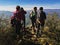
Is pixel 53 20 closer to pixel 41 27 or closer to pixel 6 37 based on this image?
pixel 41 27

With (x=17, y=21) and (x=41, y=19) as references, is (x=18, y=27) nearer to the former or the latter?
(x=17, y=21)

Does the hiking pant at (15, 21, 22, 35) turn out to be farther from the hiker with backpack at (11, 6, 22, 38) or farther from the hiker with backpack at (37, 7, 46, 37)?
the hiker with backpack at (37, 7, 46, 37)

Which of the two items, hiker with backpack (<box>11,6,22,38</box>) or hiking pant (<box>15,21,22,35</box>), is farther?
hiking pant (<box>15,21,22,35</box>)

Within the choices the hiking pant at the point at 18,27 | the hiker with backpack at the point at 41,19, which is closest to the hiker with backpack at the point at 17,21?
the hiking pant at the point at 18,27

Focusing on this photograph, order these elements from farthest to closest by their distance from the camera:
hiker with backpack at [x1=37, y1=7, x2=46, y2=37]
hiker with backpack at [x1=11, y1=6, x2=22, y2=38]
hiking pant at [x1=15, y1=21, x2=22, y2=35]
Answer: hiker with backpack at [x1=37, y1=7, x2=46, y2=37], hiking pant at [x1=15, y1=21, x2=22, y2=35], hiker with backpack at [x1=11, y1=6, x2=22, y2=38]

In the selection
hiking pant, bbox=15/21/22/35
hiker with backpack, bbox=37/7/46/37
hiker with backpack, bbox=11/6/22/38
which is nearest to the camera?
hiker with backpack, bbox=11/6/22/38

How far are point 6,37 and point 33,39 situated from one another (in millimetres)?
2614

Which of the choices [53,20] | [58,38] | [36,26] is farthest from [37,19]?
[53,20]

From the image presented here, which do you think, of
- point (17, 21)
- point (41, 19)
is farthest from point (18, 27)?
point (41, 19)

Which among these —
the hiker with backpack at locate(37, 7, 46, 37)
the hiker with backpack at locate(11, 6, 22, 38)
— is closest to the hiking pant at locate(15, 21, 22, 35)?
the hiker with backpack at locate(11, 6, 22, 38)

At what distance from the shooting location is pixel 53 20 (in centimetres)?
2509

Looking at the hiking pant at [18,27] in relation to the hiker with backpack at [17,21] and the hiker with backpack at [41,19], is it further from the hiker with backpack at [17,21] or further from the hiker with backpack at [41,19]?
the hiker with backpack at [41,19]

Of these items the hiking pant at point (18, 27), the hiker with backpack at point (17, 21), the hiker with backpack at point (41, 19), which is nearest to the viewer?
the hiker with backpack at point (17, 21)

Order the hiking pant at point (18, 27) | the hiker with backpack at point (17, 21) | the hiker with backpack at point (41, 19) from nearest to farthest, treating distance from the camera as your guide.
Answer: the hiker with backpack at point (17, 21) → the hiking pant at point (18, 27) → the hiker with backpack at point (41, 19)
